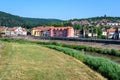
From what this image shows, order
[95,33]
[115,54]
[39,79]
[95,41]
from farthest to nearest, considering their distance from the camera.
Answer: [95,33], [95,41], [115,54], [39,79]

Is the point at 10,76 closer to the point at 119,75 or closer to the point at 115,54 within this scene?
the point at 119,75

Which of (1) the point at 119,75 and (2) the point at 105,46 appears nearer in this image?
(1) the point at 119,75

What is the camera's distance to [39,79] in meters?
16.5

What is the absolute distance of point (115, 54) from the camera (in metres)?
60.5

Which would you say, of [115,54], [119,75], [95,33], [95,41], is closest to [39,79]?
[119,75]

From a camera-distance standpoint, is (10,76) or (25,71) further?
(25,71)

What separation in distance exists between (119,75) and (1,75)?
235 inches

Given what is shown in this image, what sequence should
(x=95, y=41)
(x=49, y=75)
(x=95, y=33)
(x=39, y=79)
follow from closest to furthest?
(x=39, y=79) < (x=49, y=75) < (x=95, y=41) < (x=95, y=33)

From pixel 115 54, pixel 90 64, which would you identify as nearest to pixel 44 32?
pixel 115 54

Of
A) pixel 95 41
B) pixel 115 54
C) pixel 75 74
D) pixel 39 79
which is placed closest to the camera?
pixel 39 79

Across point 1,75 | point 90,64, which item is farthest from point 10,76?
point 90,64

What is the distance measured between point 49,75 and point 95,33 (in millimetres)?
136087

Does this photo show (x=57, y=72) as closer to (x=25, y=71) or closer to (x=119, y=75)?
(x=25, y=71)

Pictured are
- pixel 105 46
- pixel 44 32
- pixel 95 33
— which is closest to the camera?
pixel 105 46
